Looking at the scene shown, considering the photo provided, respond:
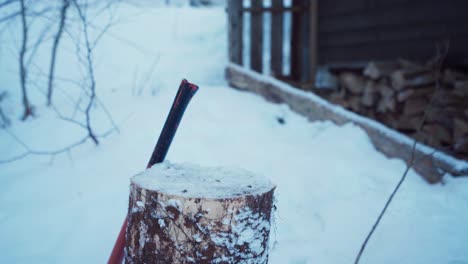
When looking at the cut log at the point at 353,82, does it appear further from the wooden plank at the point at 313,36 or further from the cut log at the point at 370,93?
the wooden plank at the point at 313,36

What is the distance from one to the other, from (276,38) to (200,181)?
14.9 feet

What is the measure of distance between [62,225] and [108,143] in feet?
3.51

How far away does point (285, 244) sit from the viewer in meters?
2.37

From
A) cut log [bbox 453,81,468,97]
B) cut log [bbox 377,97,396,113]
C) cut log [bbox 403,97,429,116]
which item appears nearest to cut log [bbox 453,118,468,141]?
cut log [bbox 453,81,468,97]

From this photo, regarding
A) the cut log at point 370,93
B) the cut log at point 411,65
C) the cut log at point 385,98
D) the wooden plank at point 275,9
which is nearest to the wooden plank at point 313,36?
the wooden plank at point 275,9

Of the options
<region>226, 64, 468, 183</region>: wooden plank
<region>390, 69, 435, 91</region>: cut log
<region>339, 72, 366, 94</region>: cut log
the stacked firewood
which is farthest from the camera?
<region>339, 72, 366, 94</region>: cut log

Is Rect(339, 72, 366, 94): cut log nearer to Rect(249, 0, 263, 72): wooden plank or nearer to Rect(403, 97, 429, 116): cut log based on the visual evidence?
Rect(403, 97, 429, 116): cut log

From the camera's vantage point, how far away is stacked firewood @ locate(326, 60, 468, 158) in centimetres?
421

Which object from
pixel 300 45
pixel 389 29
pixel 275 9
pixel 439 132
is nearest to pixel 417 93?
pixel 439 132

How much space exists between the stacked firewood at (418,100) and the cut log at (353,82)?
14mm

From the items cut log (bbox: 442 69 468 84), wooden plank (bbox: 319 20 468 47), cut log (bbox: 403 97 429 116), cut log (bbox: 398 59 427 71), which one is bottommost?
cut log (bbox: 403 97 429 116)

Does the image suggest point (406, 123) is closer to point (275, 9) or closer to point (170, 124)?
point (275, 9)

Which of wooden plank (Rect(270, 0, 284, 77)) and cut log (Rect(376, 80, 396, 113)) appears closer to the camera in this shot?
cut log (Rect(376, 80, 396, 113))

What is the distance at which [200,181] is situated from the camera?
5.69 feet
